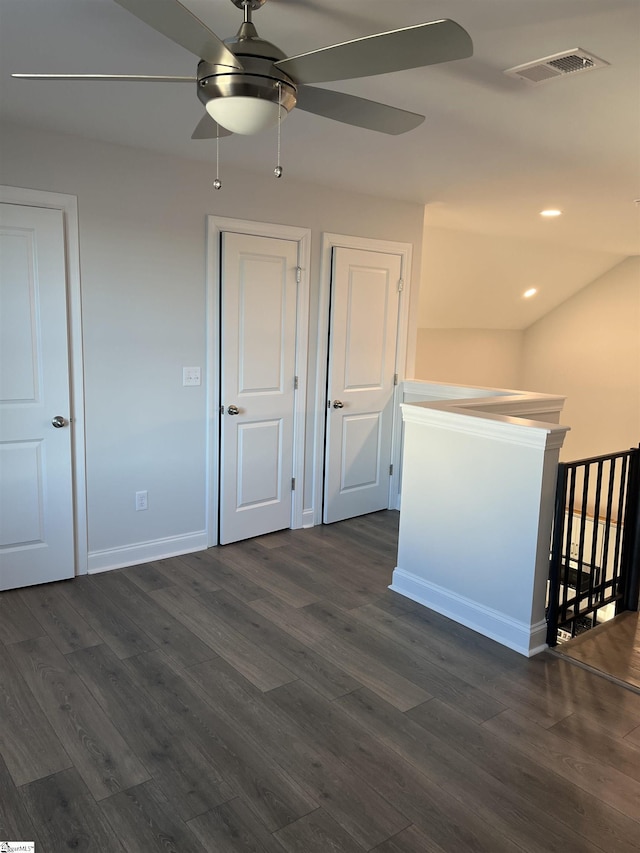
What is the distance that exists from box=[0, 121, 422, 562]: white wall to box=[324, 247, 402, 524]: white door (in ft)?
2.40

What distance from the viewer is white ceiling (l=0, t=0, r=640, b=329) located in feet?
6.28

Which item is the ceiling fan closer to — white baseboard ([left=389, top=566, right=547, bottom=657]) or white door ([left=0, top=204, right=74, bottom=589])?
white door ([left=0, top=204, right=74, bottom=589])

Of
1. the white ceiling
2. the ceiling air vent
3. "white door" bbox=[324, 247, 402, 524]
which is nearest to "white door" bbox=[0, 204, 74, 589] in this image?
the white ceiling

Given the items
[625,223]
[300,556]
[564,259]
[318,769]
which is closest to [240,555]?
[300,556]

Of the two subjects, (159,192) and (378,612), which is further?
(159,192)

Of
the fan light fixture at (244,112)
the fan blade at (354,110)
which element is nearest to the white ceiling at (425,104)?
the fan blade at (354,110)

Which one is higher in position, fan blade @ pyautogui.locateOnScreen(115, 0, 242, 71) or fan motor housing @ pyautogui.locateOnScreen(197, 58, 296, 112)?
fan blade @ pyautogui.locateOnScreen(115, 0, 242, 71)

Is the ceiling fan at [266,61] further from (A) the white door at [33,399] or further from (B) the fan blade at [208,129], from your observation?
(A) the white door at [33,399]

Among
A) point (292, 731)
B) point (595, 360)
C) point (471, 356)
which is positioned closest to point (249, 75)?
point (292, 731)

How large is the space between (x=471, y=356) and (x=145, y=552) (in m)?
5.77

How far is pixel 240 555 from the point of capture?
4.06m

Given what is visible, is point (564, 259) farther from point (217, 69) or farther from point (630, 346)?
point (217, 69)

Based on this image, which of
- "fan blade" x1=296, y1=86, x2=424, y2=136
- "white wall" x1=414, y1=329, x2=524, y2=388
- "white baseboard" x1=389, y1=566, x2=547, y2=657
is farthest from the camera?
"white wall" x1=414, y1=329, x2=524, y2=388

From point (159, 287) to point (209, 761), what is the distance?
2563 millimetres
